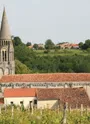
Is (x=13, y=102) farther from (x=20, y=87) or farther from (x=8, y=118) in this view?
(x=8, y=118)

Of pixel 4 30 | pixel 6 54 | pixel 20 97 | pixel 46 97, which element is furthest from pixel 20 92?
pixel 4 30

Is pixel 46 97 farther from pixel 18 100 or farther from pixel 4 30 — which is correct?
pixel 4 30

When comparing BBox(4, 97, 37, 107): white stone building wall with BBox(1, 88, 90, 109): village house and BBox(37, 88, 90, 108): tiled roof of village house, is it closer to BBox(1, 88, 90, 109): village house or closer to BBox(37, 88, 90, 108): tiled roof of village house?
BBox(1, 88, 90, 109): village house

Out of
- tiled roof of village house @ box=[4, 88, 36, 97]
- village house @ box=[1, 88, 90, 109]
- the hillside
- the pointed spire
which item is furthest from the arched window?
the hillside

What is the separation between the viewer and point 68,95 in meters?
52.7

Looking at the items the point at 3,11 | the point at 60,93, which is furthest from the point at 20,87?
the point at 3,11

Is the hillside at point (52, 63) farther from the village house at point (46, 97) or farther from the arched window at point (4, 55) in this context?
the village house at point (46, 97)

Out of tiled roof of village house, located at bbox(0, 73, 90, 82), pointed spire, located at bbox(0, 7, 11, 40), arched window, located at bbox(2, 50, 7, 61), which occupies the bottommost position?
tiled roof of village house, located at bbox(0, 73, 90, 82)

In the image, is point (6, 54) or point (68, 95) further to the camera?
point (6, 54)

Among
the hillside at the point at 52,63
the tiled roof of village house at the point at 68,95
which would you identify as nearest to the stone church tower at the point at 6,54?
the tiled roof of village house at the point at 68,95

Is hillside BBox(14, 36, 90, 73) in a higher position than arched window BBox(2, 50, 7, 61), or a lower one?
lower

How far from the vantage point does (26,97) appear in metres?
55.2

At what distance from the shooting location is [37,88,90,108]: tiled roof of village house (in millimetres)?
51025

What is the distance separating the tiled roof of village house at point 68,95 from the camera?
5103cm
